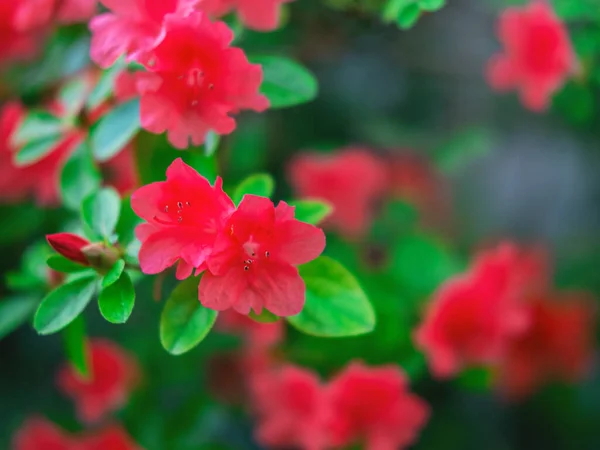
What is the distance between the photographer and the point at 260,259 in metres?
0.72

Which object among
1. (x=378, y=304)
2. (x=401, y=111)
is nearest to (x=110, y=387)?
(x=378, y=304)

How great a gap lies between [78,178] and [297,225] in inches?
16.0

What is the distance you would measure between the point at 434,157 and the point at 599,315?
61cm

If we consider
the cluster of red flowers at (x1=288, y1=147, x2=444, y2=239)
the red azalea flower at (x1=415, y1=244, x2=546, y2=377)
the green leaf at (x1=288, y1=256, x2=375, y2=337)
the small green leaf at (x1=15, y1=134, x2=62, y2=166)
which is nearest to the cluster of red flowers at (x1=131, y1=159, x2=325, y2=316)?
the green leaf at (x1=288, y1=256, x2=375, y2=337)

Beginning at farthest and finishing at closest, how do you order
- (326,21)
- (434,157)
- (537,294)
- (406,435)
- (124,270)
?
(537,294), (434,157), (326,21), (406,435), (124,270)

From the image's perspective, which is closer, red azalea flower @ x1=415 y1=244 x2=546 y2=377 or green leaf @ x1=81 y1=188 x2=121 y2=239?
green leaf @ x1=81 y1=188 x2=121 y2=239

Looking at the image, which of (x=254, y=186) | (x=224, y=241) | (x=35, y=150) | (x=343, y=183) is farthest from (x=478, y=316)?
(x=35, y=150)

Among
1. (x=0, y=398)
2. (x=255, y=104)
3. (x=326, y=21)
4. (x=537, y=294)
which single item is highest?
(x=255, y=104)

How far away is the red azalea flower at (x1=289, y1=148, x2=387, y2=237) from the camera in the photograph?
1384 mm

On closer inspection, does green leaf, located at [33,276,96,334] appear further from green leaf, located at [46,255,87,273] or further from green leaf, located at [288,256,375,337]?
green leaf, located at [288,256,375,337]

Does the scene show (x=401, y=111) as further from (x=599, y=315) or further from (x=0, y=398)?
(x=0, y=398)

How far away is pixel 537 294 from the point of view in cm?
167

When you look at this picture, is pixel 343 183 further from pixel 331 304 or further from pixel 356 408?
pixel 331 304

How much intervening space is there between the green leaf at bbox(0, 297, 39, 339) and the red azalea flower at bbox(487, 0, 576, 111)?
2.74ft
